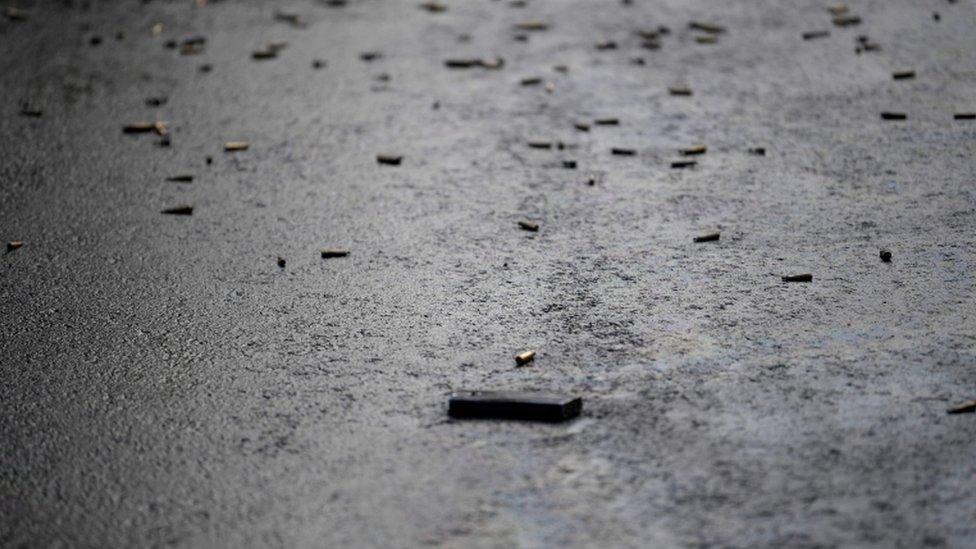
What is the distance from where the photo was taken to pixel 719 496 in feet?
9.75

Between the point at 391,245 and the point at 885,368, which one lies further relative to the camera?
the point at 391,245

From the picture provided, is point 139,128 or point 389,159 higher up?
point 389,159

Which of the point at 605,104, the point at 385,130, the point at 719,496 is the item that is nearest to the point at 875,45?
the point at 605,104

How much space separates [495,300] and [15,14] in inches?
263

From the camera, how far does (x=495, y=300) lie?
14.1ft

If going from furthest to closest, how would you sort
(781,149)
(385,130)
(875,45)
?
(875,45)
(385,130)
(781,149)

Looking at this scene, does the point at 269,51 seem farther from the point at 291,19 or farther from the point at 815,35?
the point at 815,35

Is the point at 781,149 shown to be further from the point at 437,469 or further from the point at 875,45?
the point at 437,469

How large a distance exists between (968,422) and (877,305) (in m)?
0.85

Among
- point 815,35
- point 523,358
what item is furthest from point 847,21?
point 523,358

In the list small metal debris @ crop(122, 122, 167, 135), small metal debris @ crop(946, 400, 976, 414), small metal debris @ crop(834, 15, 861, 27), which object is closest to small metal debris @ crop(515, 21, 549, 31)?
small metal debris @ crop(834, 15, 861, 27)

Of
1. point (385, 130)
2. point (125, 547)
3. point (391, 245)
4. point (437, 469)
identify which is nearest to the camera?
point (125, 547)

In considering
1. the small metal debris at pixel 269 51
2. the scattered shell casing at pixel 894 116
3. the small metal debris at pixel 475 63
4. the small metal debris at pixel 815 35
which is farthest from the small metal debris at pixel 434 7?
the scattered shell casing at pixel 894 116

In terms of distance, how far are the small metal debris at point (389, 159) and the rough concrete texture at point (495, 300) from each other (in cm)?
7
